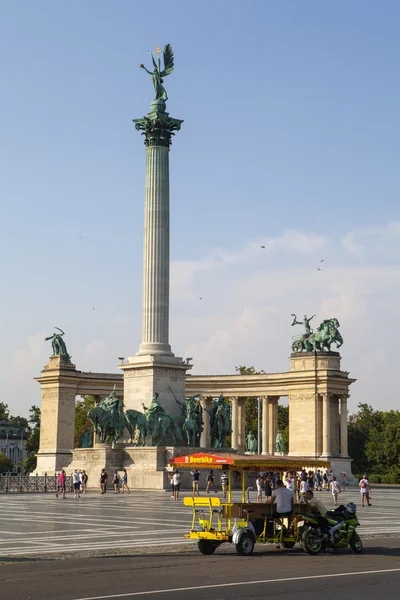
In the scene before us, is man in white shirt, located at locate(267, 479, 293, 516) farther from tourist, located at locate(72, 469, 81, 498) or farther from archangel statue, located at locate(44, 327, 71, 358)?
archangel statue, located at locate(44, 327, 71, 358)

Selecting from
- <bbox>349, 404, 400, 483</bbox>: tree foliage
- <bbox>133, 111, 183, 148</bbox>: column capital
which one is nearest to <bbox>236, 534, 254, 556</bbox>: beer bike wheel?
<bbox>133, 111, 183, 148</bbox>: column capital

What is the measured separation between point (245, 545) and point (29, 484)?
47833 millimetres

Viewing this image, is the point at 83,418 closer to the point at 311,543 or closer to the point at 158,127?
the point at 158,127

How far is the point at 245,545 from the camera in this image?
995 inches

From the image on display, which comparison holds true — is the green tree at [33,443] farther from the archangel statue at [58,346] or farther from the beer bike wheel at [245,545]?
the beer bike wheel at [245,545]

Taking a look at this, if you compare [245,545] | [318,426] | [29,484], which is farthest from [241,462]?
[318,426]

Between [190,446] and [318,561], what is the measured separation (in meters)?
46.3

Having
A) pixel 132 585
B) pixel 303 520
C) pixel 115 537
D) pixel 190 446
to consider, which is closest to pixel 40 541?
pixel 115 537

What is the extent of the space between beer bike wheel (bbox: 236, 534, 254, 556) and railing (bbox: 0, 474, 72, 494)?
44878 millimetres

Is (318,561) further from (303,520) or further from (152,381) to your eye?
(152,381)

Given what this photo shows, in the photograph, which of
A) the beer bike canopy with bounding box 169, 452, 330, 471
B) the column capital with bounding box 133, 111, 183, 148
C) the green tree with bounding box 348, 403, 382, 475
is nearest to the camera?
the beer bike canopy with bounding box 169, 452, 330, 471

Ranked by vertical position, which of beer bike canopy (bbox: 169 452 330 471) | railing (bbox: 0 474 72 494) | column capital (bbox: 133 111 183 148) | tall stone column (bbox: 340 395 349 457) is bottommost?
railing (bbox: 0 474 72 494)

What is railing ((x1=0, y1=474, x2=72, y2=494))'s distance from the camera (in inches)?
2714

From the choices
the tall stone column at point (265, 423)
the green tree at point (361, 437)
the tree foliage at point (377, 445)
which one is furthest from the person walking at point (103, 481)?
the green tree at point (361, 437)
